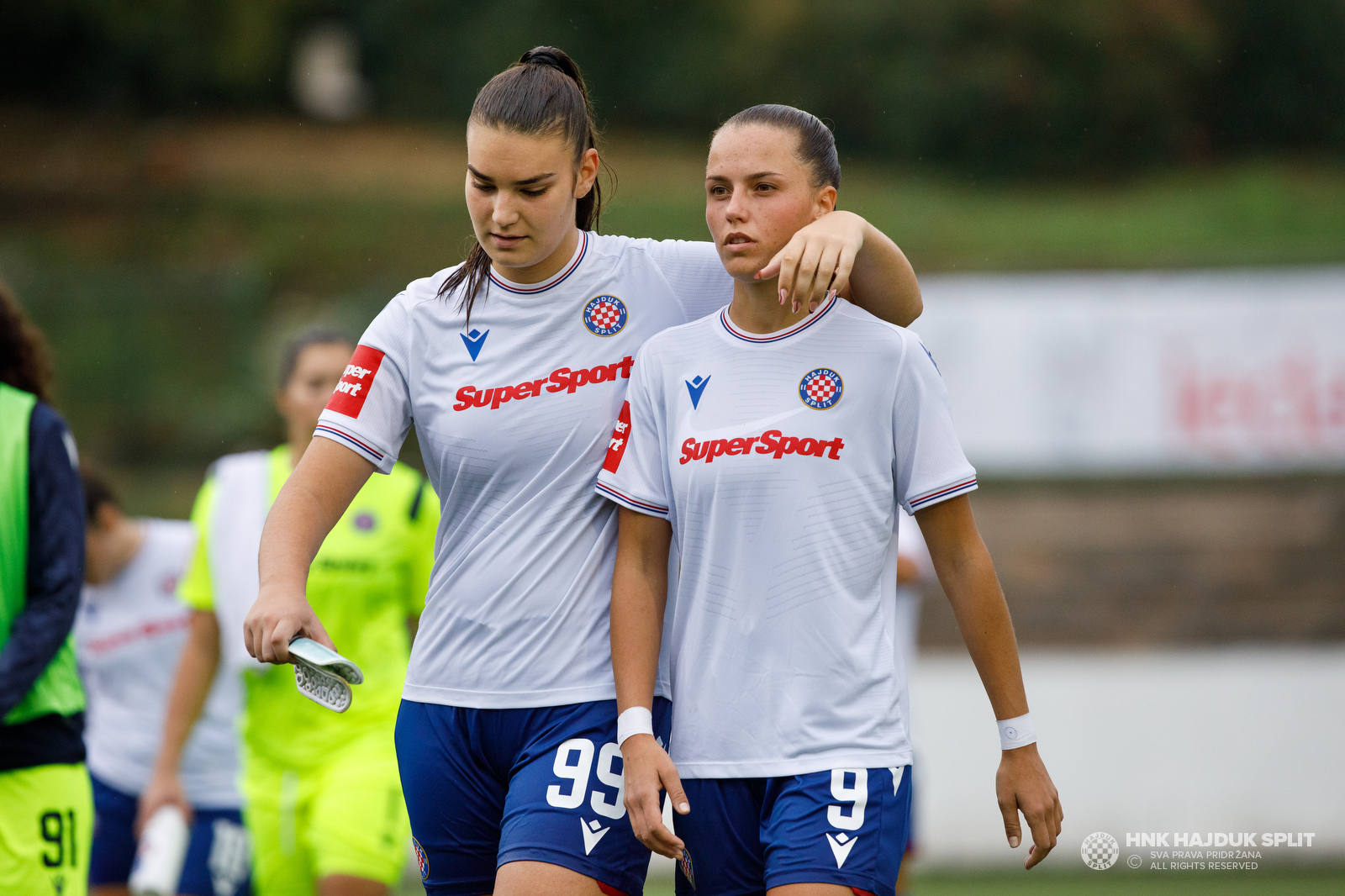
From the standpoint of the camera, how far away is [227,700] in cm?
600

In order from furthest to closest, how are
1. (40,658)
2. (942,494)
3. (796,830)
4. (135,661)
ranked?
(135,661)
(40,658)
(942,494)
(796,830)

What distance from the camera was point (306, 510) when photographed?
2.94m

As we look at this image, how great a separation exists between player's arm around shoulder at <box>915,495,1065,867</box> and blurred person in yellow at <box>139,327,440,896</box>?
2.22 m

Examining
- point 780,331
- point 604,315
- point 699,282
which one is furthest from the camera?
point 699,282

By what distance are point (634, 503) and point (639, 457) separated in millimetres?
97

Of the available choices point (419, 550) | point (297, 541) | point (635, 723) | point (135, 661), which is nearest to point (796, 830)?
point (635, 723)

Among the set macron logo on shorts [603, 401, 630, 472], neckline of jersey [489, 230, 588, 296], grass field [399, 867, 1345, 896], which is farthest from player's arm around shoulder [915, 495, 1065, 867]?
grass field [399, 867, 1345, 896]

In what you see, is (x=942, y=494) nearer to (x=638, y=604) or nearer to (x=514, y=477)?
(x=638, y=604)

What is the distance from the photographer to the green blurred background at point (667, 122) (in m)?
17.7

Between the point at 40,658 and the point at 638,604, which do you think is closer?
the point at 638,604

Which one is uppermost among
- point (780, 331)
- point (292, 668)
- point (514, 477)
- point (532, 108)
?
point (532, 108)

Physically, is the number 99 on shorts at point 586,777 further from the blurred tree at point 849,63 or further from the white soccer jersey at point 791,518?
the blurred tree at point 849,63

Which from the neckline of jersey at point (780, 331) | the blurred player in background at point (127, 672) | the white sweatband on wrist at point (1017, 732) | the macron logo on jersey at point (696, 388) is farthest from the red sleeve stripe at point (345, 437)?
the blurred player in background at point (127, 672)

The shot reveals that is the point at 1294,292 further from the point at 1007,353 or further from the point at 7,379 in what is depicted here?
the point at 7,379
